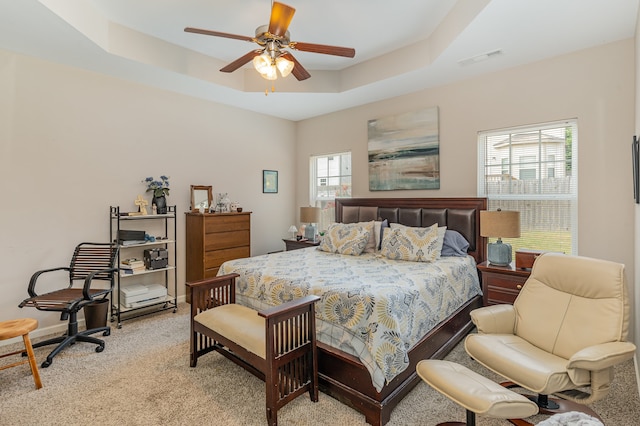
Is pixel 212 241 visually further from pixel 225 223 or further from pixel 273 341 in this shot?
pixel 273 341

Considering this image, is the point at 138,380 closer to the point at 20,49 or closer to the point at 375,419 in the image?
the point at 375,419

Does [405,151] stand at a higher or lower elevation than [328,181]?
higher

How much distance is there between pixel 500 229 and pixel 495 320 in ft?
3.76

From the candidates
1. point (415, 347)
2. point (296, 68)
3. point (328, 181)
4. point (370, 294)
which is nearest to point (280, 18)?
point (296, 68)

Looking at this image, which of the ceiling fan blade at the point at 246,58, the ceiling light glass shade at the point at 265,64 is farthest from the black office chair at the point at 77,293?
the ceiling light glass shade at the point at 265,64

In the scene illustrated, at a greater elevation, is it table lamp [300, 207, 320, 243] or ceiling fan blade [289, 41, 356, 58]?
ceiling fan blade [289, 41, 356, 58]

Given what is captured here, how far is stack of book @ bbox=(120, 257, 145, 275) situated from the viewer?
3.71 meters

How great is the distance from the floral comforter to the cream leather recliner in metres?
0.41

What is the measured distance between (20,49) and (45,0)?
1.13 meters

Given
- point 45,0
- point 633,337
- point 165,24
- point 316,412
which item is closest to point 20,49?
point 45,0

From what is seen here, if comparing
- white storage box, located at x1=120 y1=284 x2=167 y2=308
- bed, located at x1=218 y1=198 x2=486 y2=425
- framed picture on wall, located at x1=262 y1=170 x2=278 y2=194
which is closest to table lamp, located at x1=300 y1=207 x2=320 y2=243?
framed picture on wall, located at x1=262 y1=170 x2=278 y2=194

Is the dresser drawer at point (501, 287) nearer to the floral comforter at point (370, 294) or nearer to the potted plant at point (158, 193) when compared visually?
the floral comforter at point (370, 294)

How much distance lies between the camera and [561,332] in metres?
2.10

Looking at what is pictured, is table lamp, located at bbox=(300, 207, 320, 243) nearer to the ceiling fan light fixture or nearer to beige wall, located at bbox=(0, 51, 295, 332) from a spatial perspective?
beige wall, located at bbox=(0, 51, 295, 332)
